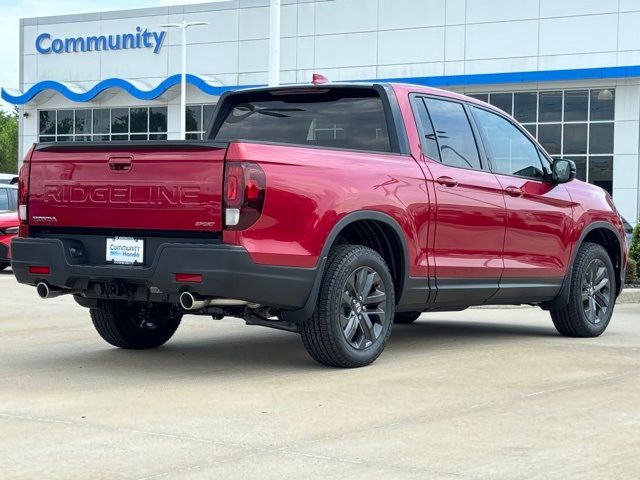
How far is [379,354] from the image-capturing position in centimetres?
852

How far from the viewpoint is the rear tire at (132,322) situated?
905 centimetres

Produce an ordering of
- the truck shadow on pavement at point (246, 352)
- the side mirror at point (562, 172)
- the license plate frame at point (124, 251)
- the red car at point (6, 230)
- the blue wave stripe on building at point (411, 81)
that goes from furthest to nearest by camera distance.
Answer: the blue wave stripe on building at point (411, 81), the red car at point (6, 230), the side mirror at point (562, 172), the truck shadow on pavement at point (246, 352), the license plate frame at point (124, 251)

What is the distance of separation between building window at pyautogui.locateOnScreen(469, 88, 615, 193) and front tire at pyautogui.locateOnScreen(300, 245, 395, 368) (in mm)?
34360

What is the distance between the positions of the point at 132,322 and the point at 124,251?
154 cm

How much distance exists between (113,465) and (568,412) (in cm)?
263

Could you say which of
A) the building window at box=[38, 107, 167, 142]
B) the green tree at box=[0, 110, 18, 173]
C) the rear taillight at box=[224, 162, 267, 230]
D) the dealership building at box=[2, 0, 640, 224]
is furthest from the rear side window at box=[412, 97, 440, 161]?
the green tree at box=[0, 110, 18, 173]

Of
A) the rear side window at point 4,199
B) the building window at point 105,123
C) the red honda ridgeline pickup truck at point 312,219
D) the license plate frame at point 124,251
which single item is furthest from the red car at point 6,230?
the building window at point 105,123

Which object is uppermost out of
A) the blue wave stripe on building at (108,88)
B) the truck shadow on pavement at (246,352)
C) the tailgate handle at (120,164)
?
the blue wave stripe on building at (108,88)

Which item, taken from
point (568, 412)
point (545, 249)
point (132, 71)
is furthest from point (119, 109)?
point (568, 412)

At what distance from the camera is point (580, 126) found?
42500 millimetres

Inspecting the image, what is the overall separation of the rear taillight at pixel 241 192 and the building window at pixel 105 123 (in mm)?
45029

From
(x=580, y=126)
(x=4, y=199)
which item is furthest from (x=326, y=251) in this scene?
(x=580, y=126)

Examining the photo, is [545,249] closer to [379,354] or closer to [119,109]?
[379,354]

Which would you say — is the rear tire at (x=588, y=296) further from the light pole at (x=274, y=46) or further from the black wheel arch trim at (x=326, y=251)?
the light pole at (x=274, y=46)
